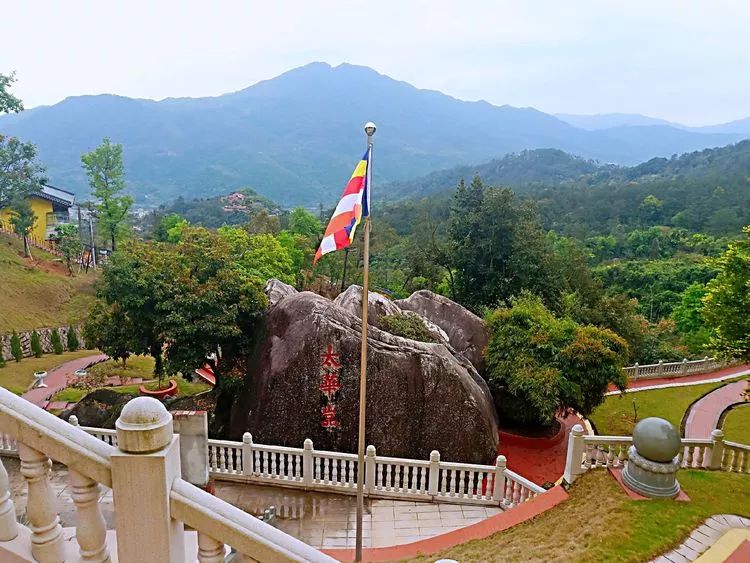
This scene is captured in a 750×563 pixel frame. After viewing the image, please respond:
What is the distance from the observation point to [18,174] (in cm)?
2998

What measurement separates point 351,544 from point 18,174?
31.9m

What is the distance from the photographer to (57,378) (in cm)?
1709

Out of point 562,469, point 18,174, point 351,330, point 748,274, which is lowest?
point 562,469

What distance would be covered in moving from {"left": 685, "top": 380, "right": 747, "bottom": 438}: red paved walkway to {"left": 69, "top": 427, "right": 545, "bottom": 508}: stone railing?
9.13m

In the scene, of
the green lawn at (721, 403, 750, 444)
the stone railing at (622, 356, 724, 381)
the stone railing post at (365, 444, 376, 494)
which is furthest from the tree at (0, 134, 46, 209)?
the green lawn at (721, 403, 750, 444)

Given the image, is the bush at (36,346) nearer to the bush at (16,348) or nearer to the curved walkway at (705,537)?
the bush at (16,348)

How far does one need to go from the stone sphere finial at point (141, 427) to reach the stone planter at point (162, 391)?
13.5m

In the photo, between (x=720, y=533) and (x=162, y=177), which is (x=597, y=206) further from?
(x=162, y=177)

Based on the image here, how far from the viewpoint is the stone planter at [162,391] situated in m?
14.8

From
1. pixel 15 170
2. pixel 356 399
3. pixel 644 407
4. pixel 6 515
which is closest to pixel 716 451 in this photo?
pixel 356 399

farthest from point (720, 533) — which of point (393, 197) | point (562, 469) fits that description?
point (393, 197)

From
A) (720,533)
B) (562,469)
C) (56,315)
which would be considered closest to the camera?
(720,533)

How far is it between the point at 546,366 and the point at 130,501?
39.6 ft

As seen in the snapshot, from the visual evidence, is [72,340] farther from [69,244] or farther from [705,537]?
[705,537]
